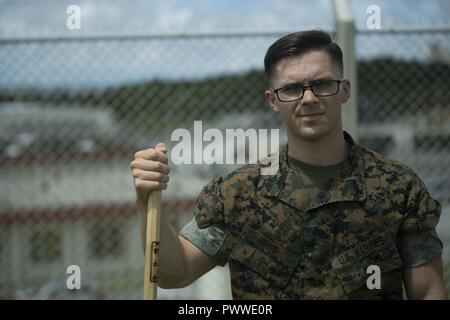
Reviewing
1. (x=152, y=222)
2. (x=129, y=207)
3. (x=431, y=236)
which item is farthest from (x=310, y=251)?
(x=129, y=207)

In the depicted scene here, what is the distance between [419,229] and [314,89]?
55 cm

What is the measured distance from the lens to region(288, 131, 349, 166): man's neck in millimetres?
1995

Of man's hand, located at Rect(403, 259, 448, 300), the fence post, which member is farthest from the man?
the fence post

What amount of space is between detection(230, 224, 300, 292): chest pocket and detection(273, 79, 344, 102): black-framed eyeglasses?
0.45 metres

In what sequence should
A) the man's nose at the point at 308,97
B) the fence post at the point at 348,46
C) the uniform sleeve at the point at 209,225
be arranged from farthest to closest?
the fence post at the point at 348,46 → the uniform sleeve at the point at 209,225 → the man's nose at the point at 308,97

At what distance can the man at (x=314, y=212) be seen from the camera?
1.94 metres

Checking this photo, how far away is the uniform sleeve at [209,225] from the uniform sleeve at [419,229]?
0.59m

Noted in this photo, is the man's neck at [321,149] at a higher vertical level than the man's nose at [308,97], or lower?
lower

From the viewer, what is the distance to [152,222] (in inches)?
78.7

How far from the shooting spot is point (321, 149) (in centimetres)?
201

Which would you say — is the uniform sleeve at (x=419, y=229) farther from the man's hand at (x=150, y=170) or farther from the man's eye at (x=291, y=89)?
the man's hand at (x=150, y=170)

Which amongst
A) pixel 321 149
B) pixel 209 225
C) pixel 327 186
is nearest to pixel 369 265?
pixel 327 186

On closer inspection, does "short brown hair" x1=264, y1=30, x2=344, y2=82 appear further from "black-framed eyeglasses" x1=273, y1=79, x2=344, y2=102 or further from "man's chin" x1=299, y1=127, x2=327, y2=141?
"man's chin" x1=299, y1=127, x2=327, y2=141

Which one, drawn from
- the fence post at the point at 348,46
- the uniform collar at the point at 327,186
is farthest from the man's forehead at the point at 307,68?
the fence post at the point at 348,46
